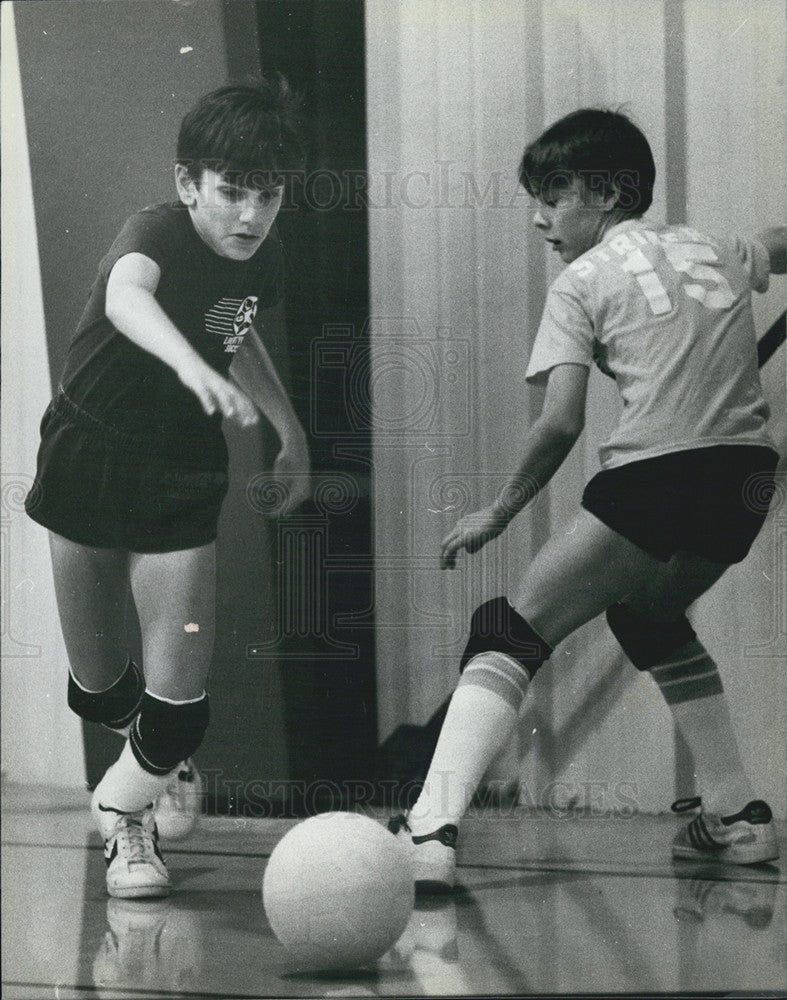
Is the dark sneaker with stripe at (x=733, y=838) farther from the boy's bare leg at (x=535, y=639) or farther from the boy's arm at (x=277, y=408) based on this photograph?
the boy's arm at (x=277, y=408)

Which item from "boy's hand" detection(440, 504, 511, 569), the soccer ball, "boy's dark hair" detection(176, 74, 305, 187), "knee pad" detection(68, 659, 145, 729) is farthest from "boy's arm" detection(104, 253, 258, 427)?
the soccer ball

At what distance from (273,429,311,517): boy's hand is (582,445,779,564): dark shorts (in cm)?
69

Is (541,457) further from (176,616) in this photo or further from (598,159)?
(176,616)

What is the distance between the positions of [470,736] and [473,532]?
0.49 metres

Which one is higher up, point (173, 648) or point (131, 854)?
point (173, 648)

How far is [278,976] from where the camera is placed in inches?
90.4

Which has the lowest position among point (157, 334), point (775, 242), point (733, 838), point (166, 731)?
point (733, 838)

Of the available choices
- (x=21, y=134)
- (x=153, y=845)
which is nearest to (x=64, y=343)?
(x=21, y=134)

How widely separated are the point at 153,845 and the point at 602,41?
2227 mm

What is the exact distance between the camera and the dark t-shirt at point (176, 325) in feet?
10.1

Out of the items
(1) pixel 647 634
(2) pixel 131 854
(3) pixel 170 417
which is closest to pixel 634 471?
(1) pixel 647 634

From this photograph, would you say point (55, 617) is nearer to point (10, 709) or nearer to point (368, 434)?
point (10, 709)

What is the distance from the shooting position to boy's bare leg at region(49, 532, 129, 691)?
3113mm

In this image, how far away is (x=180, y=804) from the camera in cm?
312
